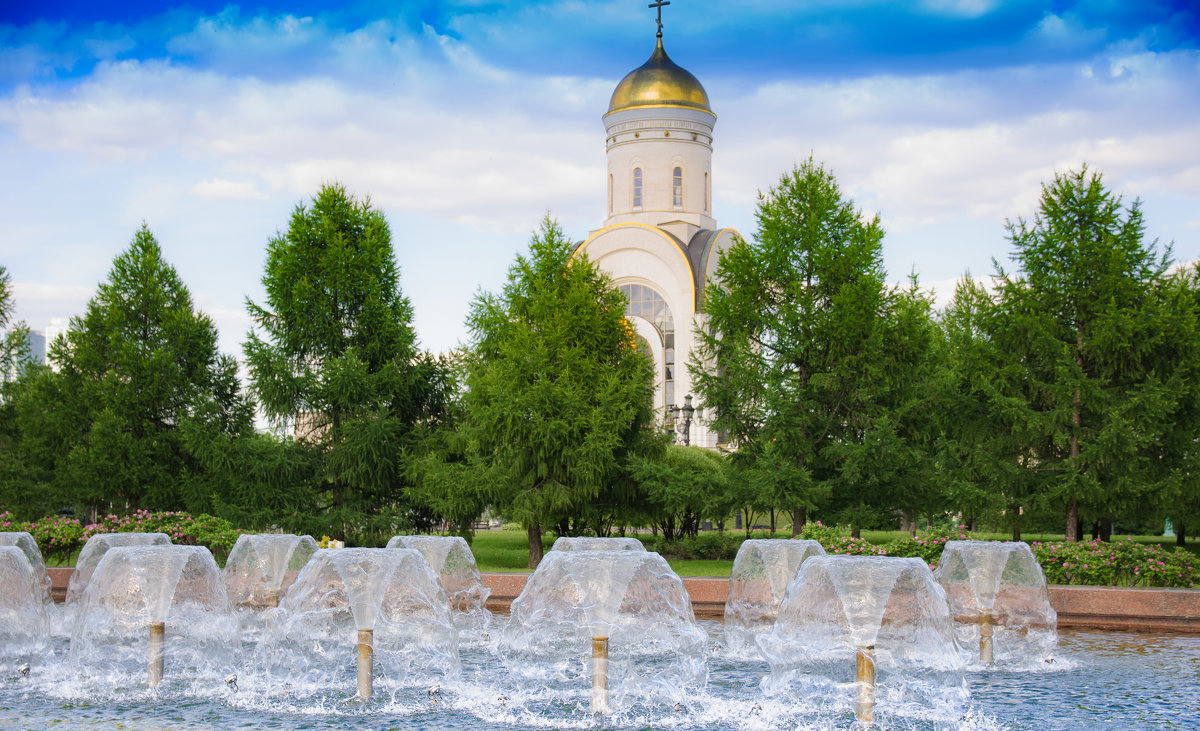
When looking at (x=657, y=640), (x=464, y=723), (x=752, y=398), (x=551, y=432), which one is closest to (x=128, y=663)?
(x=464, y=723)

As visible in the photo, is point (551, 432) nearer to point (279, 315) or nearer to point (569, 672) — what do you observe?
point (279, 315)

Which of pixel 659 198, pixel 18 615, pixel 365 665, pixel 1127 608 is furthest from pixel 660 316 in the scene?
pixel 365 665

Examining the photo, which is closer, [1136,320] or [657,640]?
[657,640]

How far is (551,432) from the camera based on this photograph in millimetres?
19875

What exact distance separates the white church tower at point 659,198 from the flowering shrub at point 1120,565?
29.8 metres

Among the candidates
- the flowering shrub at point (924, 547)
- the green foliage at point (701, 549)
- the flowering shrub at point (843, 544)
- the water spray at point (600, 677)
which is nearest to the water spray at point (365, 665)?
the water spray at point (600, 677)

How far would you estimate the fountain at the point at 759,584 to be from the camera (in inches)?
475

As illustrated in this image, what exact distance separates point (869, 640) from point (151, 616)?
236 inches

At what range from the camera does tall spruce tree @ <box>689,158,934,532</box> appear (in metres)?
20.1

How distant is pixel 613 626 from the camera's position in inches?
339

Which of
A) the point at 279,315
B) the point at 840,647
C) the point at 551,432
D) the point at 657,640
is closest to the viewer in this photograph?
the point at 840,647

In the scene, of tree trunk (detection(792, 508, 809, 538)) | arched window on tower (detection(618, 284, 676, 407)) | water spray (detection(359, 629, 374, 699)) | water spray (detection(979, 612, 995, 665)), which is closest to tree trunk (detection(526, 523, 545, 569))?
tree trunk (detection(792, 508, 809, 538))

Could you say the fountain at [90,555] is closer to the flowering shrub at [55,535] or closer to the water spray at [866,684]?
the flowering shrub at [55,535]

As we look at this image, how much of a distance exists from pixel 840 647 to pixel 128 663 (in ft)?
20.3
